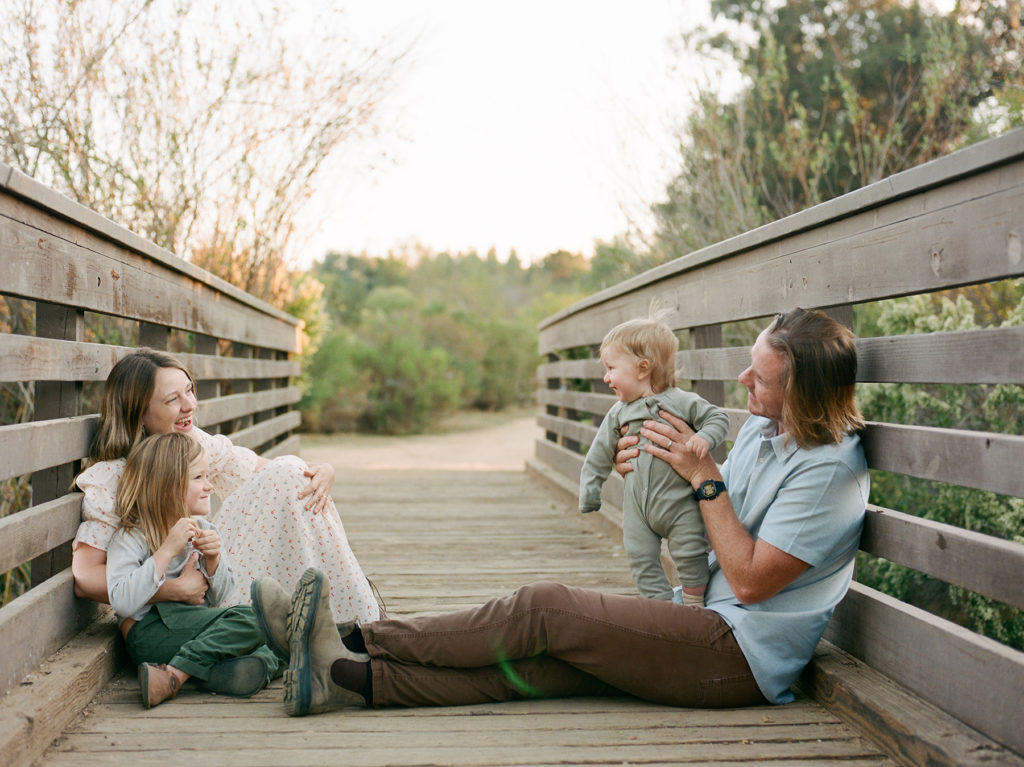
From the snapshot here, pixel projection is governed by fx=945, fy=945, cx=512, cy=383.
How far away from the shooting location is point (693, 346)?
3.69 m

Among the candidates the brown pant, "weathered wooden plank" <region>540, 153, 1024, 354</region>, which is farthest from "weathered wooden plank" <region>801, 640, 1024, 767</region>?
"weathered wooden plank" <region>540, 153, 1024, 354</region>

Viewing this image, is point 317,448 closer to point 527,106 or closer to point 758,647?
point 527,106

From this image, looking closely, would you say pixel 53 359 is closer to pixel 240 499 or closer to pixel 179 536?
pixel 179 536

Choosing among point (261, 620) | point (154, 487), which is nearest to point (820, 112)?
point (154, 487)

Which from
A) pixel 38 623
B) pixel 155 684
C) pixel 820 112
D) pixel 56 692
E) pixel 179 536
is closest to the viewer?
pixel 56 692

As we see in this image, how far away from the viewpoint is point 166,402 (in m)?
2.68

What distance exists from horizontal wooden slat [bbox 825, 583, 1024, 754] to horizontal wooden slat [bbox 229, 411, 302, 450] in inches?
128

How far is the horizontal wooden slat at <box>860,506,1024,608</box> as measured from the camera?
1724 millimetres

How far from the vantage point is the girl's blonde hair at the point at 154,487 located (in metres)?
2.46

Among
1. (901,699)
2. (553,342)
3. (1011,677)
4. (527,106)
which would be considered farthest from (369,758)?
(527,106)

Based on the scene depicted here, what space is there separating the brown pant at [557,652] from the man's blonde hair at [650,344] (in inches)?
30.8

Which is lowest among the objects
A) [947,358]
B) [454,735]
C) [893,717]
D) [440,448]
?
[440,448]

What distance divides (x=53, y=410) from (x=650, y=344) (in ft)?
5.44

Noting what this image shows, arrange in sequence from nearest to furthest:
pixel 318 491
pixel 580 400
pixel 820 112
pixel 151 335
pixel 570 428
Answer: pixel 318 491 < pixel 151 335 < pixel 580 400 < pixel 570 428 < pixel 820 112
